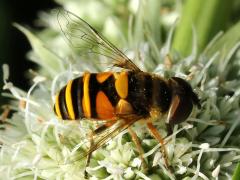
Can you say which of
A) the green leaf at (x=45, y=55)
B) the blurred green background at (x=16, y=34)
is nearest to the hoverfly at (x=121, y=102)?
the green leaf at (x=45, y=55)

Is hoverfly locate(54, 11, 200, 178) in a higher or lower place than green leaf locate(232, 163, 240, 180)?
higher

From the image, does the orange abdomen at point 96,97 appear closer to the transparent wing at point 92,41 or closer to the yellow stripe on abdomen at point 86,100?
the yellow stripe on abdomen at point 86,100

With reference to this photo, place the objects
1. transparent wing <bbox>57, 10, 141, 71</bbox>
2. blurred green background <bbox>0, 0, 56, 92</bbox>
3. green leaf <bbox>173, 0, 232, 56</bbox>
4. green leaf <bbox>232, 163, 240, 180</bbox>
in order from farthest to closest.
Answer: blurred green background <bbox>0, 0, 56, 92</bbox>
green leaf <bbox>173, 0, 232, 56</bbox>
transparent wing <bbox>57, 10, 141, 71</bbox>
green leaf <bbox>232, 163, 240, 180</bbox>

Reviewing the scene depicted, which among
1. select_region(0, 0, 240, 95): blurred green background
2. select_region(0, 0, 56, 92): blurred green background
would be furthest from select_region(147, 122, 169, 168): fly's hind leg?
select_region(0, 0, 56, 92): blurred green background

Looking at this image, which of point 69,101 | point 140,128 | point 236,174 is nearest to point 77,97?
point 69,101

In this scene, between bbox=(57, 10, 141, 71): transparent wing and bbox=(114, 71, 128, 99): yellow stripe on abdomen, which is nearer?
bbox=(114, 71, 128, 99): yellow stripe on abdomen

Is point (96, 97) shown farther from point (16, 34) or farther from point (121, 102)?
point (16, 34)

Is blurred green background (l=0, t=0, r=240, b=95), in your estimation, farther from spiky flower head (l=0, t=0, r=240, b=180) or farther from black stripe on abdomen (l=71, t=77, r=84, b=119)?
black stripe on abdomen (l=71, t=77, r=84, b=119)
